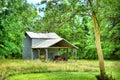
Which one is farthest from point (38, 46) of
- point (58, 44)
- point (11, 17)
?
point (11, 17)

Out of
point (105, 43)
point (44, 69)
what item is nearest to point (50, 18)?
point (44, 69)

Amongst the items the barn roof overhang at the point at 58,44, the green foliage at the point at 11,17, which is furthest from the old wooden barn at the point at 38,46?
the green foliage at the point at 11,17

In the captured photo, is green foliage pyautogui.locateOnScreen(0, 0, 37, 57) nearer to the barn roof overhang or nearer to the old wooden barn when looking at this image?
the barn roof overhang

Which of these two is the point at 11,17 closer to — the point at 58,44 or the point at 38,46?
the point at 58,44

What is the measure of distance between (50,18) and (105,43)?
2779cm

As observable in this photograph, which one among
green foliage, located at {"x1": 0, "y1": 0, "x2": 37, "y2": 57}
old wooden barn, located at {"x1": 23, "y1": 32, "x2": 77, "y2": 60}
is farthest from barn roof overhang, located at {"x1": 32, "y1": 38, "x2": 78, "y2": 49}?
green foliage, located at {"x1": 0, "y1": 0, "x2": 37, "y2": 57}

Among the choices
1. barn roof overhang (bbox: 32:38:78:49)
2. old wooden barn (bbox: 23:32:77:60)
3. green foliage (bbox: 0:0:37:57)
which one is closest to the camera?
green foliage (bbox: 0:0:37:57)

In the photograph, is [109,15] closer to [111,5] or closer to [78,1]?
[111,5]

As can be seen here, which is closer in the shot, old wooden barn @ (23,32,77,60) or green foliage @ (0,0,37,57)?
green foliage @ (0,0,37,57)

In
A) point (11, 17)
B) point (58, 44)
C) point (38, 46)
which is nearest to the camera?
point (11, 17)

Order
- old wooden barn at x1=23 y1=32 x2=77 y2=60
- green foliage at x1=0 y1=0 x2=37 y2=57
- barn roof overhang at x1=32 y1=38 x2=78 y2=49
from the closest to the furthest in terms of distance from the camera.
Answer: green foliage at x1=0 y1=0 x2=37 y2=57
barn roof overhang at x1=32 y1=38 x2=78 y2=49
old wooden barn at x1=23 y1=32 x2=77 y2=60

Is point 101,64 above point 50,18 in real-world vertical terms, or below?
below

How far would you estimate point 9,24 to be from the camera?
25766 mm

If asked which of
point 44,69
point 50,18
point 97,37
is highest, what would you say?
point 50,18
